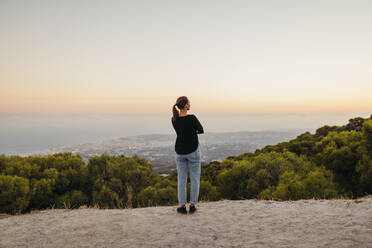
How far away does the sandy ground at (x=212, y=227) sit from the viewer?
3.55m

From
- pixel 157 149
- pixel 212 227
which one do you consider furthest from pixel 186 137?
pixel 157 149

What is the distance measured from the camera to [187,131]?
4781 mm

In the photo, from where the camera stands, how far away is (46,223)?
17.5 feet

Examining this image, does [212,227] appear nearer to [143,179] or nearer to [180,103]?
[180,103]

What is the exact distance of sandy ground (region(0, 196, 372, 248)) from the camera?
3.55m

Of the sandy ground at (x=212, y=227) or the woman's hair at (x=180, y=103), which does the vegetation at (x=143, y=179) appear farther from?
the woman's hair at (x=180, y=103)

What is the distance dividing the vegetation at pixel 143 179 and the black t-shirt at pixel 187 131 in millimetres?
5421

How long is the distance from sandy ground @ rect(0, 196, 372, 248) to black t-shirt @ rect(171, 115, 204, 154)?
141 centimetres

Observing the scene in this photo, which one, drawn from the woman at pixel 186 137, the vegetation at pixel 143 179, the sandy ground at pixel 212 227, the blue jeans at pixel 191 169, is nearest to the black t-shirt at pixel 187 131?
the woman at pixel 186 137

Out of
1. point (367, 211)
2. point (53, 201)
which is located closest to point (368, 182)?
point (367, 211)

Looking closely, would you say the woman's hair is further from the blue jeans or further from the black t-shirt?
the blue jeans

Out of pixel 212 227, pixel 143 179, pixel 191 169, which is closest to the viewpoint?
pixel 212 227

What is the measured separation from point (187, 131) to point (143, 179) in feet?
33.0

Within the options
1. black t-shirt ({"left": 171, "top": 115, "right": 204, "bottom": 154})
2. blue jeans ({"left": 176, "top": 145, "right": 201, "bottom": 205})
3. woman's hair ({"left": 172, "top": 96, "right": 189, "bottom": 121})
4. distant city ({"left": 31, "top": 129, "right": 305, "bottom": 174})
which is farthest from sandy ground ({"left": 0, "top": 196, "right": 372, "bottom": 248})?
distant city ({"left": 31, "top": 129, "right": 305, "bottom": 174})
